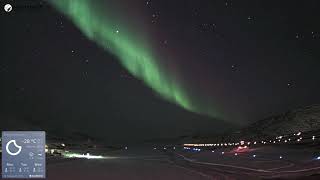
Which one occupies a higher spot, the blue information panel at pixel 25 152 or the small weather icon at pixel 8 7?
the small weather icon at pixel 8 7

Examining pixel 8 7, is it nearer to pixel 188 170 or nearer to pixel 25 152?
pixel 25 152

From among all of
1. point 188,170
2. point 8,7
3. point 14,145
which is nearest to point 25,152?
point 14,145

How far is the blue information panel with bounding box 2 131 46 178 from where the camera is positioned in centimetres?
1294

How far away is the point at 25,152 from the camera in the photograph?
13.0 metres

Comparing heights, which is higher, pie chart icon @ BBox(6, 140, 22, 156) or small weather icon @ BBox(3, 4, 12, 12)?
small weather icon @ BBox(3, 4, 12, 12)

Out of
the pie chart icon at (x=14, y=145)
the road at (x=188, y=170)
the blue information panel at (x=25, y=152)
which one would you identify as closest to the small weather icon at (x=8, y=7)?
the blue information panel at (x=25, y=152)

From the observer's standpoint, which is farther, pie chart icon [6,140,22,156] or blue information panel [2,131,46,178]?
pie chart icon [6,140,22,156]

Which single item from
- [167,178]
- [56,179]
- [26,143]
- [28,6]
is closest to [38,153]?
[26,143]

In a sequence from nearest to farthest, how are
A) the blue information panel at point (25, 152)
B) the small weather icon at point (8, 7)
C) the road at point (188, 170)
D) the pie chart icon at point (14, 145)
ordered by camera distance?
1. the blue information panel at point (25, 152)
2. the pie chart icon at point (14, 145)
3. the small weather icon at point (8, 7)
4. the road at point (188, 170)

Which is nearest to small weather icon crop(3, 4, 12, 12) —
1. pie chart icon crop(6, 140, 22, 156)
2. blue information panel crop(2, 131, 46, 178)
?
blue information panel crop(2, 131, 46, 178)

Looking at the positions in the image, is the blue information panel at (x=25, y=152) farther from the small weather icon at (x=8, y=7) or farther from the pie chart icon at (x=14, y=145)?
the small weather icon at (x=8, y=7)

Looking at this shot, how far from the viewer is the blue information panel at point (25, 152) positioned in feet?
42.4

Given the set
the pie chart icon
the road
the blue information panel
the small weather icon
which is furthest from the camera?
the road

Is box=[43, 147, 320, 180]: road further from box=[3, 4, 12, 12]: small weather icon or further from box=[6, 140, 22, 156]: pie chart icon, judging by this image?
box=[6, 140, 22, 156]: pie chart icon
